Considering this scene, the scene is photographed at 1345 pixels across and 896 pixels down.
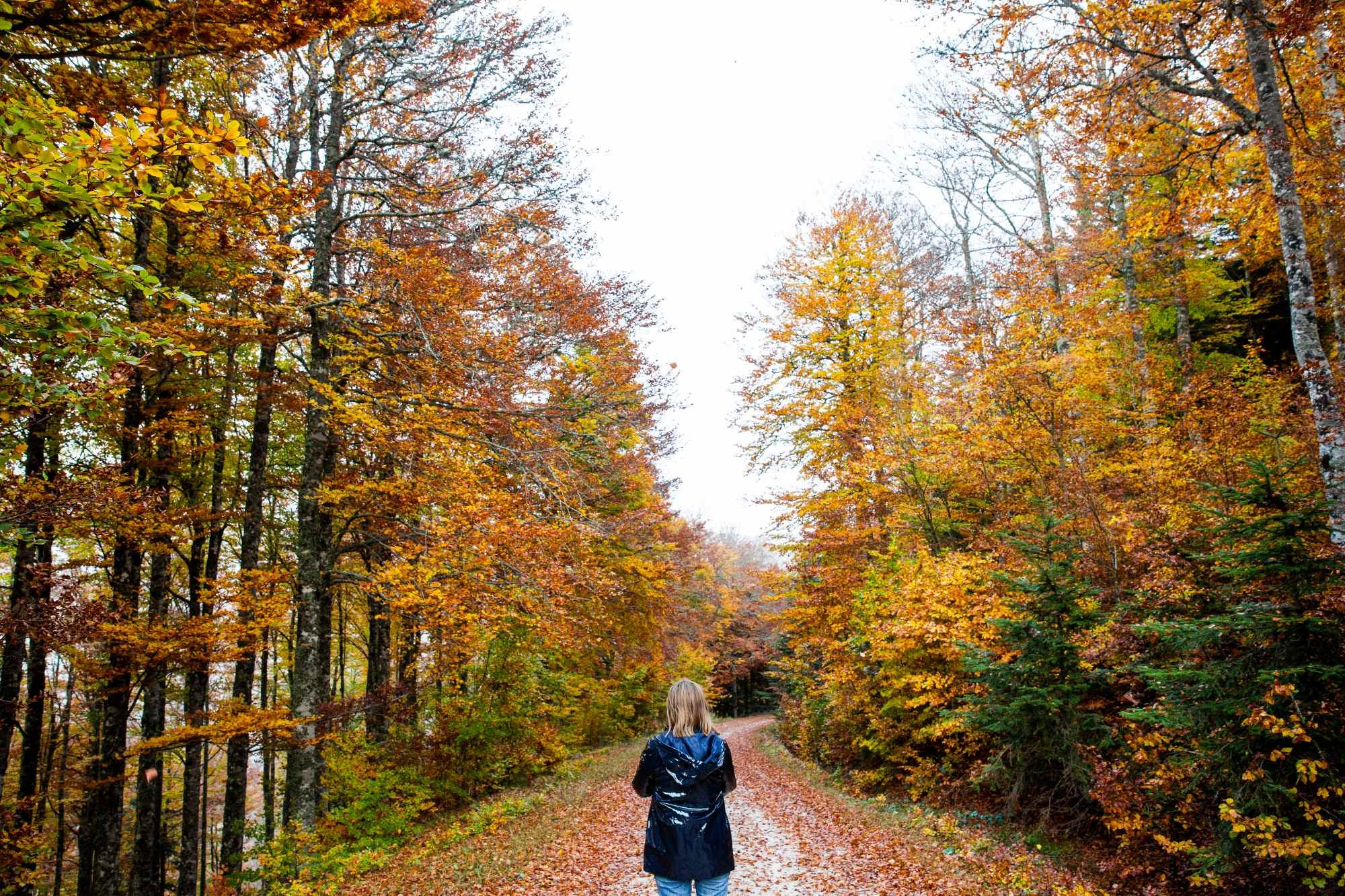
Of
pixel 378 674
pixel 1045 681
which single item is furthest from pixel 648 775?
pixel 378 674

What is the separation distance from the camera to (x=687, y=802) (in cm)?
385

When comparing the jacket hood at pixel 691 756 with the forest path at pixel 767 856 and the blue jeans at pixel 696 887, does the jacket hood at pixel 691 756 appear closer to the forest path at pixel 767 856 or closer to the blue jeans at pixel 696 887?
the blue jeans at pixel 696 887

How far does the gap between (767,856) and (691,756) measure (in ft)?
16.8

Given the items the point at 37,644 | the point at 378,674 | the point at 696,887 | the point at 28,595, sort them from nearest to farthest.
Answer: the point at 696,887
the point at 28,595
the point at 37,644
the point at 378,674

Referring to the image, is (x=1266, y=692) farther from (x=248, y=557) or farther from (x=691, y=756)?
(x=248, y=557)

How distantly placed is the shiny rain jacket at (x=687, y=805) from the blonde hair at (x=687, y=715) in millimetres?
41

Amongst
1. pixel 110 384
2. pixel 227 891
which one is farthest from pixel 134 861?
pixel 110 384

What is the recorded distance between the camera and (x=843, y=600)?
13.8 meters

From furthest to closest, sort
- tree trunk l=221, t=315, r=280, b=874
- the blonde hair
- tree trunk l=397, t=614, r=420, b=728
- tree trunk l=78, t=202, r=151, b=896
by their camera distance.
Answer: tree trunk l=397, t=614, r=420, b=728 < tree trunk l=221, t=315, r=280, b=874 < tree trunk l=78, t=202, r=151, b=896 < the blonde hair

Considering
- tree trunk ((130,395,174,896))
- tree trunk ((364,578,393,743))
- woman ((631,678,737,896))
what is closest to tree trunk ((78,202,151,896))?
tree trunk ((130,395,174,896))

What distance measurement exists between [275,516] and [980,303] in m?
18.6

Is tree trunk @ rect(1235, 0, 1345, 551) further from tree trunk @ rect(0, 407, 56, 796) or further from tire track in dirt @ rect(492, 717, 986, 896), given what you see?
tree trunk @ rect(0, 407, 56, 796)

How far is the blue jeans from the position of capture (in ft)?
12.3

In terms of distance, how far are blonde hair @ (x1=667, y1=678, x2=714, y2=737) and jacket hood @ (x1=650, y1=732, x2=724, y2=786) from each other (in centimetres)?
4
